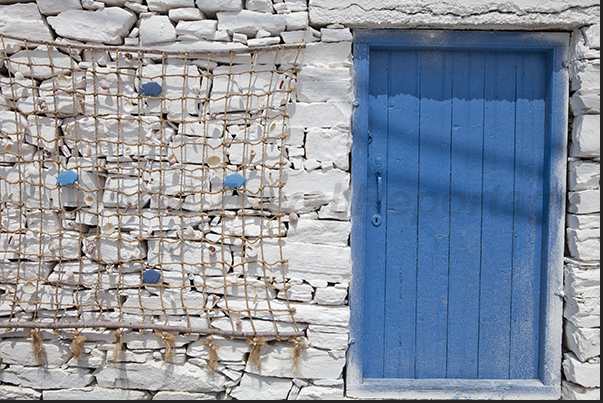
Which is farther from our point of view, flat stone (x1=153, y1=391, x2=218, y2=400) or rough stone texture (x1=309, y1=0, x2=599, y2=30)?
flat stone (x1=153, y1=391, x2=218, y2=400)

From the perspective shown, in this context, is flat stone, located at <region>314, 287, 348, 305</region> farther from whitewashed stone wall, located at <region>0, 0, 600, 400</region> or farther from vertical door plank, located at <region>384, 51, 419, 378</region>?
vertical door plank, located at <region>384, 51, 419, 378</region>

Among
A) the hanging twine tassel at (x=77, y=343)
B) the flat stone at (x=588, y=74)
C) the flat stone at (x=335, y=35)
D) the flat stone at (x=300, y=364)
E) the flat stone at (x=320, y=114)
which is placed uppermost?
the flat stone at (x=335, y=35)

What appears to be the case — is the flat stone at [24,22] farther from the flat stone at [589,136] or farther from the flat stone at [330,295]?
the flat stone at [589,136]

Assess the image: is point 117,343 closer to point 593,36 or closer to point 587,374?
point 587,374

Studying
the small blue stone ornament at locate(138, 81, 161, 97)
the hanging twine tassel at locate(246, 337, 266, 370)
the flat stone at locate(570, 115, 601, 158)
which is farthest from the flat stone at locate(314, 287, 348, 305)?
the flat stone at locate(570, 115, 601, 158)

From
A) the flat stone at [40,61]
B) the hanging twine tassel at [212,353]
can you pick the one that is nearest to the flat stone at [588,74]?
the hanging twine tassel at [212,353]

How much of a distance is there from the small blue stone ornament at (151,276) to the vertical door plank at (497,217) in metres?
1.86

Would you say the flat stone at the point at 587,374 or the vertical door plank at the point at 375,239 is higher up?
the vertical door plank at the point at 375,239

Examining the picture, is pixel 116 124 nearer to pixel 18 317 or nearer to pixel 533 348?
pixel 18 317

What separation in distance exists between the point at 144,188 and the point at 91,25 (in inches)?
37.1

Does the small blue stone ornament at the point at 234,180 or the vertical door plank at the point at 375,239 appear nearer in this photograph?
the small blue stone ornament at the point at 234,180

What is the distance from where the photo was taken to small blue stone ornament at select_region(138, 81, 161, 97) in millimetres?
2033

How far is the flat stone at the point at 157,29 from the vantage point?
2.04 meters

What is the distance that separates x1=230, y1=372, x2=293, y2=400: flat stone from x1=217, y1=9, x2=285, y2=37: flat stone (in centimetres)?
192
